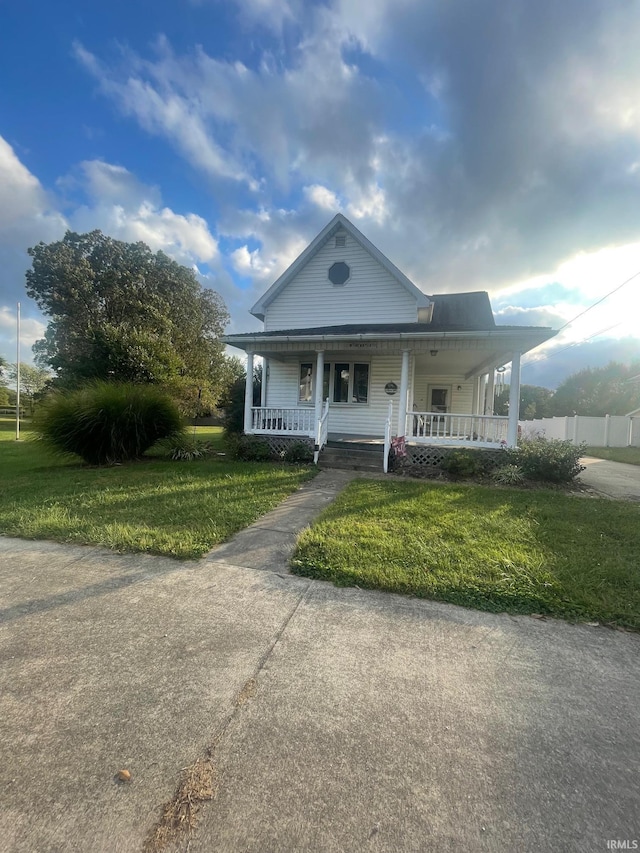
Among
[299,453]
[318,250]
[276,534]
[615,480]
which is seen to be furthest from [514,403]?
[318,250]

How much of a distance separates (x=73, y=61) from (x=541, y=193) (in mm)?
13628

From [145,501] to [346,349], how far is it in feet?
21.4

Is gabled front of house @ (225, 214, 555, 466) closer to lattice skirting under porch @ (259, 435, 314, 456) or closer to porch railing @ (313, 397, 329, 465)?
porch railing @ (313, 397, 329, 465)

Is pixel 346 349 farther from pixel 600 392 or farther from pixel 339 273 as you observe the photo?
pixel 600 392

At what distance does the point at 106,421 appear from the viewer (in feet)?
30.8

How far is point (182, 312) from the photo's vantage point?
100ft

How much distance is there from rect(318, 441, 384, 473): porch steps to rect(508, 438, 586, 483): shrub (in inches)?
130

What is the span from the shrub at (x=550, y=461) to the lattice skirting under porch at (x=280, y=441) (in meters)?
5.30

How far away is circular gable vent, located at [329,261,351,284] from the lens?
12.4 m

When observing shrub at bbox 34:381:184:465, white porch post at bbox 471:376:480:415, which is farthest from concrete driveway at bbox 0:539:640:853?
white porch post at bbox 471:376:480:415

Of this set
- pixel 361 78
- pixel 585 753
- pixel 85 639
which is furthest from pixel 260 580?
pixel 361 78

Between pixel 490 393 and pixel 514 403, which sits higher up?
pixel 490 393

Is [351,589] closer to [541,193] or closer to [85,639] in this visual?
[85,639]

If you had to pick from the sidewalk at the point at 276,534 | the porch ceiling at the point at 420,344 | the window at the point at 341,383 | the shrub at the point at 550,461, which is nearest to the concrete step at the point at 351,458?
the sidewalk at the point at 276,534
